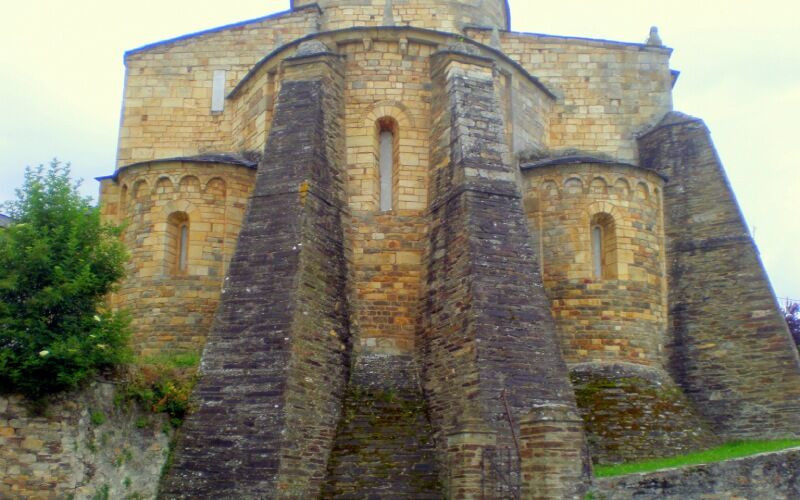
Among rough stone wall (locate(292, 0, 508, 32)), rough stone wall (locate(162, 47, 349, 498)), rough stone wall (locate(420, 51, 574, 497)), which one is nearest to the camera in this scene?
rough stone wall (locate(162, 47, 349, 498))

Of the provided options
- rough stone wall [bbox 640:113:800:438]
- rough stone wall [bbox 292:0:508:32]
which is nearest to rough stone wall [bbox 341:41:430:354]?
rough stone wall [bbox 292:0:508:32]

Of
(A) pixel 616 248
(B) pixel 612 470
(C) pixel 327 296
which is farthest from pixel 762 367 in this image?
(C) pixel 327 296

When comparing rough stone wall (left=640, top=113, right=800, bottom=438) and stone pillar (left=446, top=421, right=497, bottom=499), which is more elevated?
rough stone wall (left=640, top=113, right=800, bottom=438)

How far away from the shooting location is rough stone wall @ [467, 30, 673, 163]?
22953 mm

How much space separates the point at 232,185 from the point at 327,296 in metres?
4.69

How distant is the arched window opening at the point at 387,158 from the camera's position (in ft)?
60.1

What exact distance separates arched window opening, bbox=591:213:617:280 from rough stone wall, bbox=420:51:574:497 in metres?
3.73

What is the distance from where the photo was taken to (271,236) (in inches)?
624

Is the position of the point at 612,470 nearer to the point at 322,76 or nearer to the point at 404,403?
the point at 404,403

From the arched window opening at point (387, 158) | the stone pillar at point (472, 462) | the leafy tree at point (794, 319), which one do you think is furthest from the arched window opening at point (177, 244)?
the leafy tree at point (794, 319)

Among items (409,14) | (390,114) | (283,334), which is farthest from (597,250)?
(283,334)

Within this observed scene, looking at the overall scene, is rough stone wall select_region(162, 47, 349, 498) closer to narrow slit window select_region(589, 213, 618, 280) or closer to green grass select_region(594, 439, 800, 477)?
green grass select_region(594, 439, 800, 477)

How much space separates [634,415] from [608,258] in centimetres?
364

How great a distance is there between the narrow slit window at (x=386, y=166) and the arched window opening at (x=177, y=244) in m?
4.25
